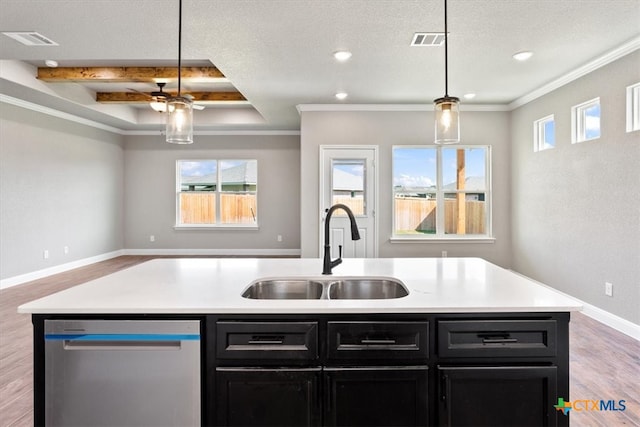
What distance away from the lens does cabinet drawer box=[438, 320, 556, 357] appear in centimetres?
133

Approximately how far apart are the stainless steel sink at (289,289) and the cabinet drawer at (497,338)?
0.70m

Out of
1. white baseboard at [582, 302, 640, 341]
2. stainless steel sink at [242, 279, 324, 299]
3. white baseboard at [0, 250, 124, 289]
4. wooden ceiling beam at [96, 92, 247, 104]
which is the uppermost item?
wooden ceiling beam at [96, 92, 247, 104]

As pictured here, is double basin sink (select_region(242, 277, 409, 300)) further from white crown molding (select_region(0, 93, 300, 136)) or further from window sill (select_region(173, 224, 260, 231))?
window sill (select_region(173, 224, 260, 231))

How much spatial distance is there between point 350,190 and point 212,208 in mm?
3704

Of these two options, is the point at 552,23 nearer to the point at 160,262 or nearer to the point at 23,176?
the point at 160,262

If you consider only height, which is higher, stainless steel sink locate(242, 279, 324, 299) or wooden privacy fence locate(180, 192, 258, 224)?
wooden privacy fence locate(180, 192, 258, 224)

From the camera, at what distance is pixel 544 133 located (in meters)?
4.79

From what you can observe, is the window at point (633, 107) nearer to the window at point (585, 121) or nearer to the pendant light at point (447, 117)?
the window at point (585, 121)

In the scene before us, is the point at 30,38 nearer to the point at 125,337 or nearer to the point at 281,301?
the point at 125,337

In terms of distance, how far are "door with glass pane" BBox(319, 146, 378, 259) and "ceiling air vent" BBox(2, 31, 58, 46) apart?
3.44 meters

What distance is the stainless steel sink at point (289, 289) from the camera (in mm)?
1855

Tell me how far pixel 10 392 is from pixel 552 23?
4.82 m

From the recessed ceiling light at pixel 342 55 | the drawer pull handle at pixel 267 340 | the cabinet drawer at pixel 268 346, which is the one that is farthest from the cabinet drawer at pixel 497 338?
the recessed ceiling light at pixel 342 55

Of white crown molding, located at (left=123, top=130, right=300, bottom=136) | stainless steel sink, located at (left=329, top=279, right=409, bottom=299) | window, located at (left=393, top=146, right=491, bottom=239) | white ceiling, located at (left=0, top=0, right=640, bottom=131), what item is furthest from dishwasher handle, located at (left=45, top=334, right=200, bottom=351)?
white crown molding, located at (left=123, top=130, right=300, bottom=136)
